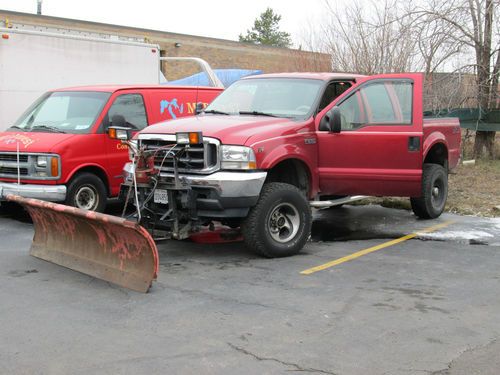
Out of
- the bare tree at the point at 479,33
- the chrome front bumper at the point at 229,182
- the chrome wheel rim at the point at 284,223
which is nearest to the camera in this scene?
the chrome front bumper at the point at 229,182

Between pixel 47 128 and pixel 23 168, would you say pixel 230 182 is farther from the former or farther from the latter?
pixel 47 128

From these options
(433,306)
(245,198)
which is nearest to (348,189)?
(245,198)

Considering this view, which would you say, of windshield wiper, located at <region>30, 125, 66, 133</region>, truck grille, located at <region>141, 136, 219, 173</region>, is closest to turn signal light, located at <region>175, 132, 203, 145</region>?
truck grille, located at <region>141, 136, 219, 173</region>

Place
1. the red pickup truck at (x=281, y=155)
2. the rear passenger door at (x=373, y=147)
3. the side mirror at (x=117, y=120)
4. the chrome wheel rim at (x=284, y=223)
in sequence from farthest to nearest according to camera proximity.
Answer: the side mirror at (x=117, y=120)
the rear passenger door at (x=373, y=147)
the chrome wheel rim at (x=284, y=223)
the red pickup truck at (x=281, y=155)

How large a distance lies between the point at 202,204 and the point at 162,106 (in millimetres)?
4055

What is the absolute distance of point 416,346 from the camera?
4.45m

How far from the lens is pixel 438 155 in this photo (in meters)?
9.55

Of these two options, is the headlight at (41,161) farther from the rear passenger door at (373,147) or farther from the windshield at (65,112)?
the rear passenger door at (373,147)

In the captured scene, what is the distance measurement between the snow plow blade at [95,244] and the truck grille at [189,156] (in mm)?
1084

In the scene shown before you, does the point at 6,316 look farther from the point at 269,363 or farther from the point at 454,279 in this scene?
the point at 454,279

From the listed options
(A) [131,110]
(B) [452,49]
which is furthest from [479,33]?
(A) [131,110]

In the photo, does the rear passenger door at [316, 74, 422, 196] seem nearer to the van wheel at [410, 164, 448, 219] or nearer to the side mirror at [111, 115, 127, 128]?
the van wheel at [410, 164, 448, 219]

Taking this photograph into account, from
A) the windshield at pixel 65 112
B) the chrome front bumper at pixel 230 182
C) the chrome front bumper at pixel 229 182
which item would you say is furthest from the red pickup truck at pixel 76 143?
the chrome front bumper at pixel 230 182

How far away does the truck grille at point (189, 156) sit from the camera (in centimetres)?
671
